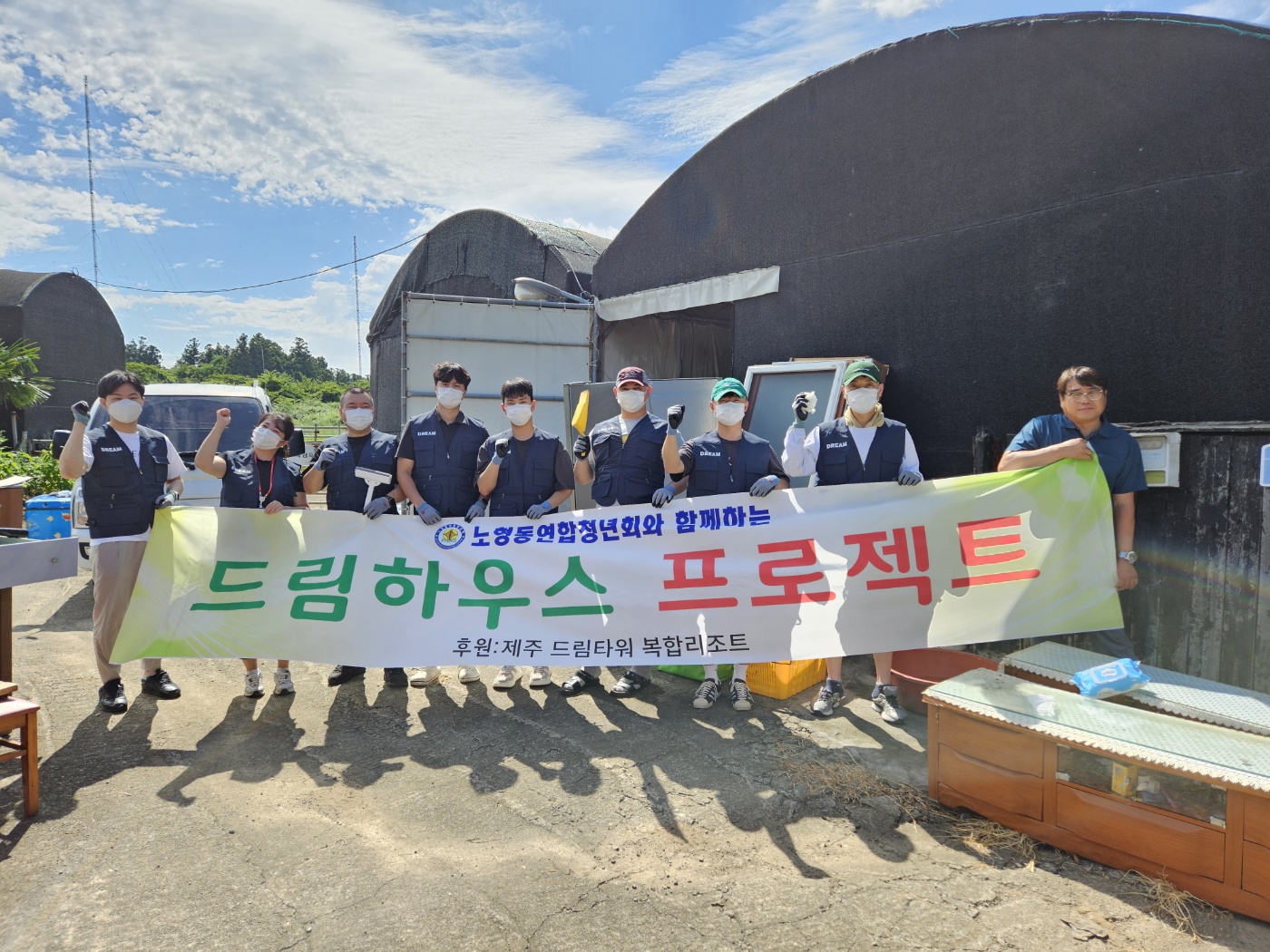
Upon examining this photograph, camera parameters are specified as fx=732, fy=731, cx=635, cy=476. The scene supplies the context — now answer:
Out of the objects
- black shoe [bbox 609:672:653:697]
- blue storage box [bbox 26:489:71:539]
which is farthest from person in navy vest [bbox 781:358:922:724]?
blue storage box [bbox 26:489:71:539]

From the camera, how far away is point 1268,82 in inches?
172

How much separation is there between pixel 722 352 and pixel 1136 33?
663 centimetres

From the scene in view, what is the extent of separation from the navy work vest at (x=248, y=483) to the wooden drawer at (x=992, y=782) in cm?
401

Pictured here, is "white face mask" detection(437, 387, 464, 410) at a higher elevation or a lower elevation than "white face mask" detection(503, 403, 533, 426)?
higher

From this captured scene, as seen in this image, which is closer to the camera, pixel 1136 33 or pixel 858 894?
pixel 858 894

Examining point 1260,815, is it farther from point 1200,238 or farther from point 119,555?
point 119,555

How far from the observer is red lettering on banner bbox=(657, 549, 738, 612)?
13.4ft

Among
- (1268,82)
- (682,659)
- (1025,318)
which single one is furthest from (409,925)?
(1268,82)

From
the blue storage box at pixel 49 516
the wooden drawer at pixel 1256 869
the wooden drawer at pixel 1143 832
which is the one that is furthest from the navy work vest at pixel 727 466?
the blue storage box at pixel 49 516

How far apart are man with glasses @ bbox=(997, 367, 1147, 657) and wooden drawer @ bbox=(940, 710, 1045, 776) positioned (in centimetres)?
126

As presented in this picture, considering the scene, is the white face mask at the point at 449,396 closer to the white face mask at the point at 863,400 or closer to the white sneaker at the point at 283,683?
the white sneaker at the point at 283,683

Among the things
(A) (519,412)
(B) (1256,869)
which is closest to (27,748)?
(A) (519,412)

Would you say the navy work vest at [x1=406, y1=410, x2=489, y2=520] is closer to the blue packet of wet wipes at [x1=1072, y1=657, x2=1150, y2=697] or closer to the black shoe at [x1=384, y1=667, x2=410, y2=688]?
the black shoe at [x1=384, y1=667, x2=410, y2=688]

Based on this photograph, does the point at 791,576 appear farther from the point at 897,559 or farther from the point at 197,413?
the point at 197,413
